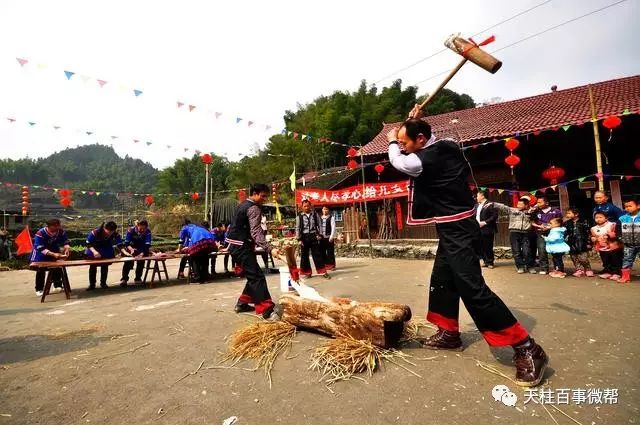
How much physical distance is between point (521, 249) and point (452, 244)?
5.50 metres

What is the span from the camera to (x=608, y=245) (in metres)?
5.95

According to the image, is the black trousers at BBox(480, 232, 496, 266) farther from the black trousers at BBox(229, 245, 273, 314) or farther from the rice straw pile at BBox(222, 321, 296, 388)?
the rice straw pile at BBox(222, 321, 296, 388)

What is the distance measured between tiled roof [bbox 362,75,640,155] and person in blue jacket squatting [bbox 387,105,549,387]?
25.9 feet

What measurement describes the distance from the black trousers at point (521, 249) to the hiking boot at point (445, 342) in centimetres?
503

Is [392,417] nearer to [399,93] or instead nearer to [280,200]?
[280,200]

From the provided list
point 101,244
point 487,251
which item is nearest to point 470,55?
point 487,251

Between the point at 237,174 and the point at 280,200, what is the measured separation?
11.3m

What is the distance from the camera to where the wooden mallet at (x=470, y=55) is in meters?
3.19

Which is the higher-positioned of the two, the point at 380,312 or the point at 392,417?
the point at 380,312

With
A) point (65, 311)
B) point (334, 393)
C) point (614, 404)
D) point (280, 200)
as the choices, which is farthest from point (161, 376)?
point (280, 200)

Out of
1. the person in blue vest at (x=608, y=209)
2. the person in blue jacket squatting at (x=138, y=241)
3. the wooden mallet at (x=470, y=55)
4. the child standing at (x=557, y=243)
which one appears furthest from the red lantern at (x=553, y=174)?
the person in blue jacket squatting at (x=138, y=241)

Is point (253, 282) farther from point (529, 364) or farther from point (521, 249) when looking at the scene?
point (521, 249)

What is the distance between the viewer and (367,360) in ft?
8.51

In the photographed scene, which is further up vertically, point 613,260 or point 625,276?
point 613,260
